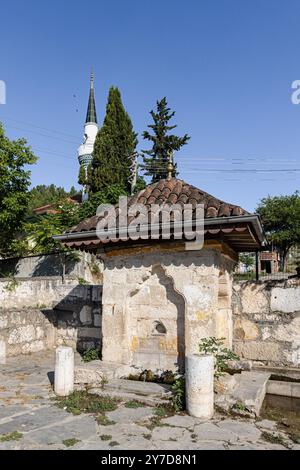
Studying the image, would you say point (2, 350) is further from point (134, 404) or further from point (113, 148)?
point (113, 148)

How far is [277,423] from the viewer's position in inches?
152

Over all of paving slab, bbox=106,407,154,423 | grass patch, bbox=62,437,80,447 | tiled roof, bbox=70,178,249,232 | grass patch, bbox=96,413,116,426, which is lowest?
paving slab, bbox=106,407,154,423

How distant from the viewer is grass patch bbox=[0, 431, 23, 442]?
330cm

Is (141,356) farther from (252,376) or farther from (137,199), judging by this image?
(137,199)

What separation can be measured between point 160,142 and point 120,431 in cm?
2710

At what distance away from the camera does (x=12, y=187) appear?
1712 cm

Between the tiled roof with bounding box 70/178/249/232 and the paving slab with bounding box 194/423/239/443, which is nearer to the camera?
the paving slab with bounding box 194/423/239/443

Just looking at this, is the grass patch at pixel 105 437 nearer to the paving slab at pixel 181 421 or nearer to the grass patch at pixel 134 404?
the paving slab at pixel 181 421

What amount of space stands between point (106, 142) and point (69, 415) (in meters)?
23.2

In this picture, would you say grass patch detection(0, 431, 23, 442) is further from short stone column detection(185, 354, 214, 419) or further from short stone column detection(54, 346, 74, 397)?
short stone column detection(185, 354, 214, 419)

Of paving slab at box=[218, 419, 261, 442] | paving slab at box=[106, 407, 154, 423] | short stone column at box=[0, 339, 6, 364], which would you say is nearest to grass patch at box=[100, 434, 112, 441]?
paving slab at box=[106, 407, 154, 423]

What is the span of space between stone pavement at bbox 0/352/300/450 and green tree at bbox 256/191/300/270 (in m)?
35.6

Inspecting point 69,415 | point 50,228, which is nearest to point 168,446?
point 69,415

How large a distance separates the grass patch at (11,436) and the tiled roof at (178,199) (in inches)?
115
